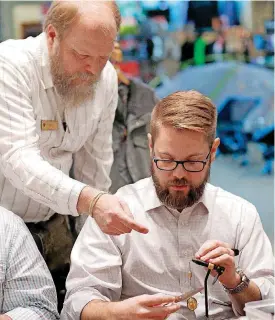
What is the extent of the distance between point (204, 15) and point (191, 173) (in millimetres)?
3109

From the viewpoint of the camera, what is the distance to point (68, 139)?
291cm

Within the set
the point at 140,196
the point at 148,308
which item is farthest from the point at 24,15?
the point at 148,308

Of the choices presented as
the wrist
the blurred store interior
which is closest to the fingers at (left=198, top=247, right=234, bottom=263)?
the wrist

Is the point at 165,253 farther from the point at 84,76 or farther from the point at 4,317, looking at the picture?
the point at 84,76

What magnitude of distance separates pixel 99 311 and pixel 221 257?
1.37 ft

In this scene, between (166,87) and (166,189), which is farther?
(166,87)

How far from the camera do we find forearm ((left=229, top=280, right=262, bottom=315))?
87.0 inches

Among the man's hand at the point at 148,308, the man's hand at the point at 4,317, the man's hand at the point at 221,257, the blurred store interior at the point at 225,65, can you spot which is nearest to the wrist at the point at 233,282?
the man's hand at the point at 221,257

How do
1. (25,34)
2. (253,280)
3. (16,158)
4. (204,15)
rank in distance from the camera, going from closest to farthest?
(253,280), (16,158), (25,34), (204,15)

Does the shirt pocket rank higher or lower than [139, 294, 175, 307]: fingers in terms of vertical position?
higher

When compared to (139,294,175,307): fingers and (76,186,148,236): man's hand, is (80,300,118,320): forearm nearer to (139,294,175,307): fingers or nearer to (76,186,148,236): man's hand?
(139,294,175,307): fingers

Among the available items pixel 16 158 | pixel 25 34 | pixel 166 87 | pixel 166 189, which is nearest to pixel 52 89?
pixel 16 158

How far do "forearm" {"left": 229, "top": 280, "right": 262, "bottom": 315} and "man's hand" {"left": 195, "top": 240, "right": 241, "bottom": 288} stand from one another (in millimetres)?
55

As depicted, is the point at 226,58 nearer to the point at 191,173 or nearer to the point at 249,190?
the point at 249,190
